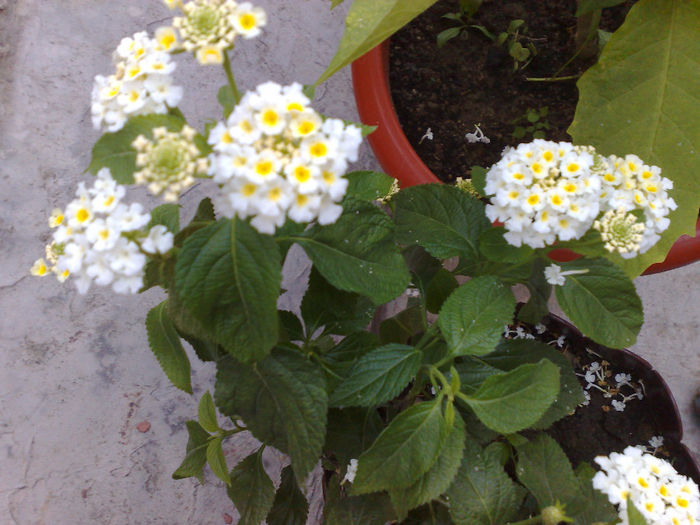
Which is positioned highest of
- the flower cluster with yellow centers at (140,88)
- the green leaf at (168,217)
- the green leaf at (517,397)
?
the flower cluster with yellow centers at (140,88)

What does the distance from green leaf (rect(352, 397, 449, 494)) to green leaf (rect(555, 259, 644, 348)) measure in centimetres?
18

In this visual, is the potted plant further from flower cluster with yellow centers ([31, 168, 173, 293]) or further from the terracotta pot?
flower cluster with yellow centers ([31, 168, 173, 293])

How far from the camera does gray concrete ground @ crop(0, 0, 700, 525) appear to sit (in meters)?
1.14

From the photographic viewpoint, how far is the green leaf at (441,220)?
686 mm

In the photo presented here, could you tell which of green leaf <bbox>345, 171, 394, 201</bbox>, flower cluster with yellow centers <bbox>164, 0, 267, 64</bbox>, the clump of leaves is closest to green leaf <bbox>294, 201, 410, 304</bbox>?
green leaf <bbox>345, 171, 394, 201</bbox>

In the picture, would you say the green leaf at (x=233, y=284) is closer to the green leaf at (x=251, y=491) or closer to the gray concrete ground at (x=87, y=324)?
the green leaf at (x=251, y=491)

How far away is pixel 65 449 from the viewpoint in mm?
1149

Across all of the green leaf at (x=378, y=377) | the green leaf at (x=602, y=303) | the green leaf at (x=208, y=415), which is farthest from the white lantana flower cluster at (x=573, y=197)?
the green leaf at (x=208, y=415)

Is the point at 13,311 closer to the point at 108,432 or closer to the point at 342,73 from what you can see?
the point at 108,432

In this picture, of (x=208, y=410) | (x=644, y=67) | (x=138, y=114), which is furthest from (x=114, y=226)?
(x=644, y=67)

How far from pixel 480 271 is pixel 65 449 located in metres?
0.88

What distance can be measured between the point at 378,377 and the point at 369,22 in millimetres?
410

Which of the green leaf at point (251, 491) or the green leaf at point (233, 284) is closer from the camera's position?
the green leaf at point (233, 284)

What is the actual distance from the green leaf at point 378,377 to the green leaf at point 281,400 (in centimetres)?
7
